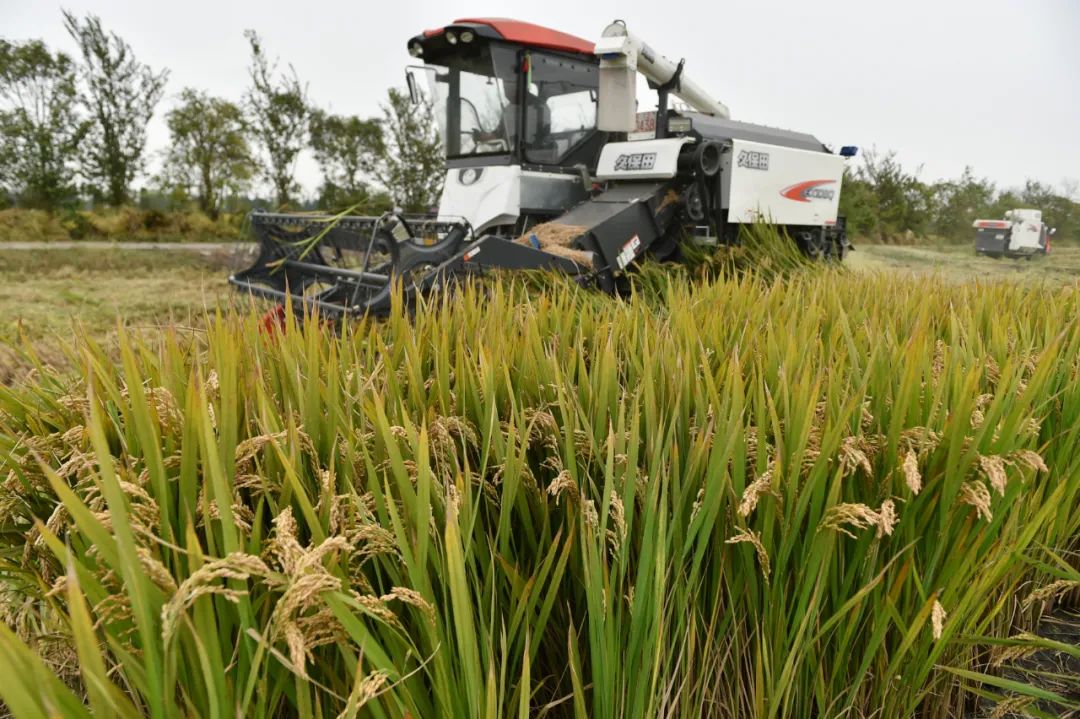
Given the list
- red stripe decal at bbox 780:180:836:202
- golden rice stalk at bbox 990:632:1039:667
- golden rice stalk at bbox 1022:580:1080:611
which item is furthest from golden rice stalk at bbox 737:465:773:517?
red stripe decal at bbox 780:180:836:202

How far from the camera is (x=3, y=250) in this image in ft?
38.3

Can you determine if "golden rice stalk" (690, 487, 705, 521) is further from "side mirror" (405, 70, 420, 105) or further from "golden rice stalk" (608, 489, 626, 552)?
"side mirror" (405, 70, 420, 105)

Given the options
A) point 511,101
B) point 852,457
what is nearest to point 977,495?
point 852,457

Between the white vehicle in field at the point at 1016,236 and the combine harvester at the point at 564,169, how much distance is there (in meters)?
6.24

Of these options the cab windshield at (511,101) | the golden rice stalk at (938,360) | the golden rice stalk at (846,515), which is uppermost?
the cab windshield at (511,101)

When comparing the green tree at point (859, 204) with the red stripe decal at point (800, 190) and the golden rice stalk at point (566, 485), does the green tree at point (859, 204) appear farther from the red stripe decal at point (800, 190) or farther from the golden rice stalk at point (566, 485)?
the golden rice stalk at point (566, 485)

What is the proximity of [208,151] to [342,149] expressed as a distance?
4092 mm

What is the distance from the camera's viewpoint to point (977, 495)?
1.05 m

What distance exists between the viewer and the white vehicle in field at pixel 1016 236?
11.0 meters

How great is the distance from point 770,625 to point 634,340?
746 mm

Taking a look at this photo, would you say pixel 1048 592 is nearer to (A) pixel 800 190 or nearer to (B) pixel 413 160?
(A) pixel 800 190

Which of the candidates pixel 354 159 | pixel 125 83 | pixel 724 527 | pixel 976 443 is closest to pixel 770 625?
pixel 724 527

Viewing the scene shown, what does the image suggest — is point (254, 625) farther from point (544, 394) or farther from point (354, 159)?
point (354, 159)

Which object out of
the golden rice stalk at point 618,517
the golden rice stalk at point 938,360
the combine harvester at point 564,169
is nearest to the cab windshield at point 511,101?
the combine harvester at point 564,169
